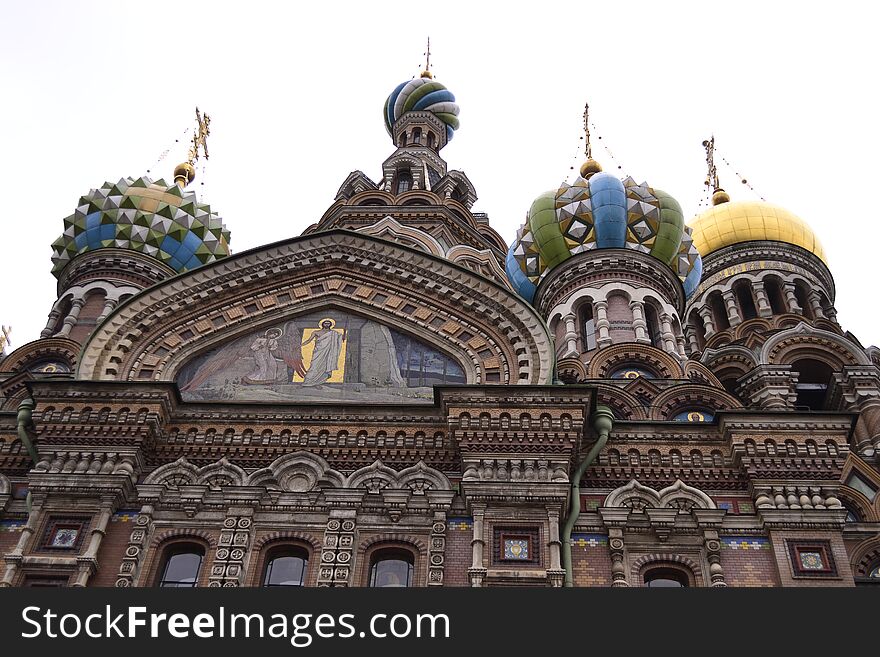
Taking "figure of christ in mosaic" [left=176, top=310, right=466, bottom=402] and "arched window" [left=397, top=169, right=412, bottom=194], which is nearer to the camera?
"figure of christ in mosaic" [left=176, top=310, right=466, bottom=402]

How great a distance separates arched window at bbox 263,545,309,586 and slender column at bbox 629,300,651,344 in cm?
637

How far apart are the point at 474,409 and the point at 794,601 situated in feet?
9.86

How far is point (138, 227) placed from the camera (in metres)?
16.2

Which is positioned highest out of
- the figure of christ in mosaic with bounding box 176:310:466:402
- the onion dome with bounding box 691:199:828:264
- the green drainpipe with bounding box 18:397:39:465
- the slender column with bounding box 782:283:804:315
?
the onion dome with bounding box 691:199:828:264

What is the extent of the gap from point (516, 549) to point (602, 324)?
629 centimetres

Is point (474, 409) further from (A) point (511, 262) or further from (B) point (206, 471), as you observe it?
(A) point (511, 262)

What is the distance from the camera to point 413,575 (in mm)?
8195

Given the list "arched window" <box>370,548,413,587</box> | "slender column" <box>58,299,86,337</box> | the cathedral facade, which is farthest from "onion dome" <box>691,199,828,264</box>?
"arched window" <box>370,548,413,587</box>

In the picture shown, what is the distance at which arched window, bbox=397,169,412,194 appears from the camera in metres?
21.6

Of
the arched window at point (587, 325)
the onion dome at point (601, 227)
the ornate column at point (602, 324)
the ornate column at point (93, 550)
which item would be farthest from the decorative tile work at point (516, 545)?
the onion dome at point (601, 227)

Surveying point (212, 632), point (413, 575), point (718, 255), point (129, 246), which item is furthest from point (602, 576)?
point (718, 255)

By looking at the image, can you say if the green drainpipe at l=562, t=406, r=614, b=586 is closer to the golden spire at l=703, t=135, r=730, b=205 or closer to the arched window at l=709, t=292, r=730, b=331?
the arched window at l=709, t=292, r=730, b=331

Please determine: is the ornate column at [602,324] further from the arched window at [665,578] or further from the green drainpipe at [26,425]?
the green drainpipe at [26,425]

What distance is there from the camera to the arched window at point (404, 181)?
21647 mm
